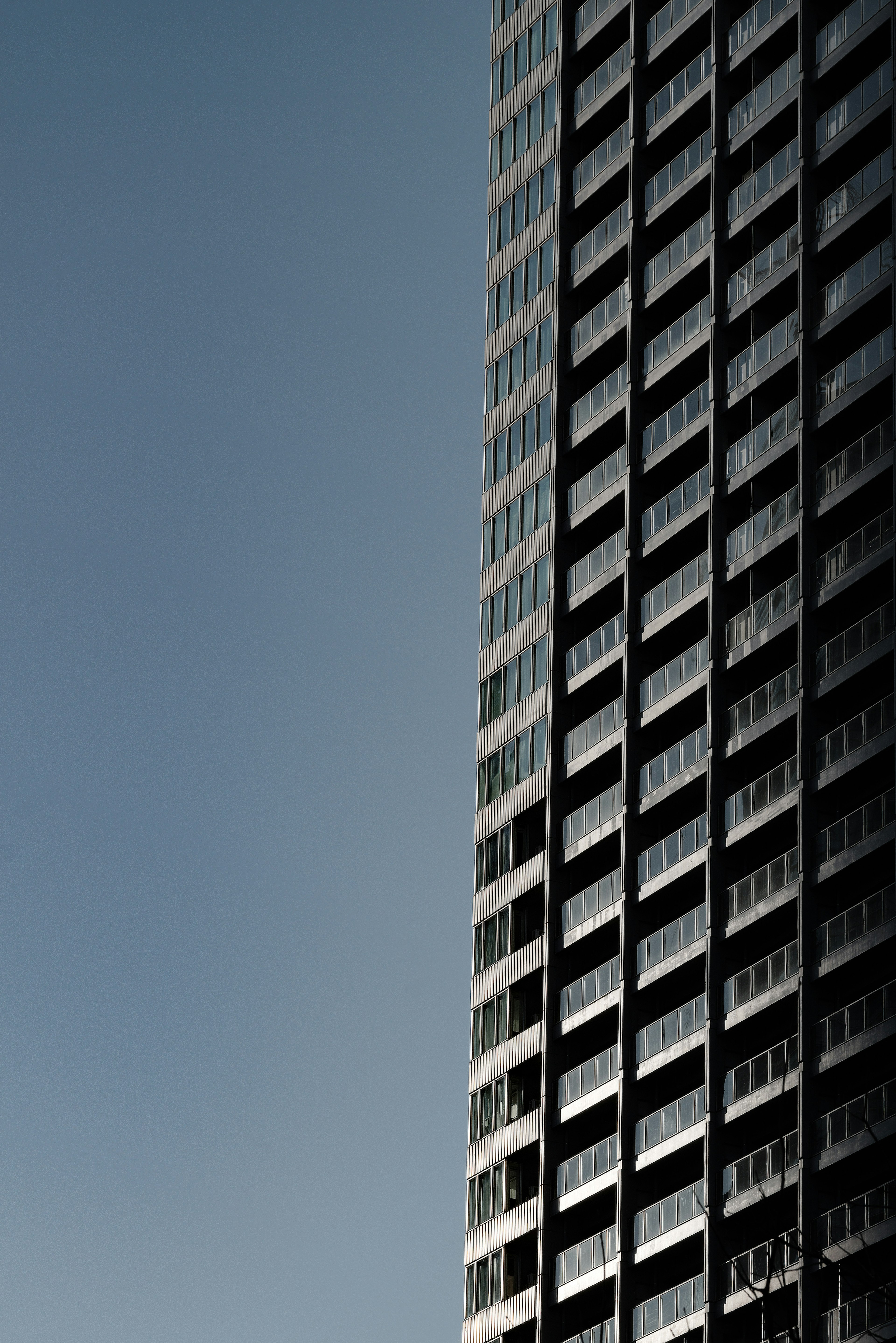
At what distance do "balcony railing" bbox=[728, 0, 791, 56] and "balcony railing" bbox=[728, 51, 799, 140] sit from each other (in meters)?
1.74

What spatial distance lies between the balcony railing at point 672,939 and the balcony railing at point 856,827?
19.9ft

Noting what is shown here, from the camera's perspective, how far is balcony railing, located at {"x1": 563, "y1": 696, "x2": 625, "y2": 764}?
267 feet

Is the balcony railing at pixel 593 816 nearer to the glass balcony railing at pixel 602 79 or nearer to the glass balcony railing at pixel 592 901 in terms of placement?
the glass balcony railing at pixel 592 901

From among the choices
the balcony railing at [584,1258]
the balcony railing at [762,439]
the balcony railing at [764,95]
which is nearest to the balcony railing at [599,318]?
the balcony railing at [764,95]

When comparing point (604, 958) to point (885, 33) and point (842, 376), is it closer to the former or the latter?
point (842, 376)

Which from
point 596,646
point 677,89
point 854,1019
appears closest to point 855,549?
point 854,1019

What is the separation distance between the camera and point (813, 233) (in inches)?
2980

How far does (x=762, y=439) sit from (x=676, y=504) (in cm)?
512

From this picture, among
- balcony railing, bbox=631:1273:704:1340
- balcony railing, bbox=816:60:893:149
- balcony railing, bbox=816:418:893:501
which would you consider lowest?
balcony railing, bbox=631:1273:704:1340

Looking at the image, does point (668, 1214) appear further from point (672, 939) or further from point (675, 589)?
point (675, 589)

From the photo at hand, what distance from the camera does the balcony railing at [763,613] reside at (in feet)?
241

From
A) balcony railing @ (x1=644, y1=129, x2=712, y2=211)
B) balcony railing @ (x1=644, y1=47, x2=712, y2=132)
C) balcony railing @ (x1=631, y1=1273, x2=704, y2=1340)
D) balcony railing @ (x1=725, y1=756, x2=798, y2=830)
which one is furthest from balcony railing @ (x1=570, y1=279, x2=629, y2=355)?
balcony railing @ (x1=631, y1=1273, x2=704, y2=1340)

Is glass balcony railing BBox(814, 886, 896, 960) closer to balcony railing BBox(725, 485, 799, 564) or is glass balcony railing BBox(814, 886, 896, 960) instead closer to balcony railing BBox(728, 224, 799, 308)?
balcony railing BBox(725, 485, 799, 564)

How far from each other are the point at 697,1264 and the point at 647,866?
13418 mm
